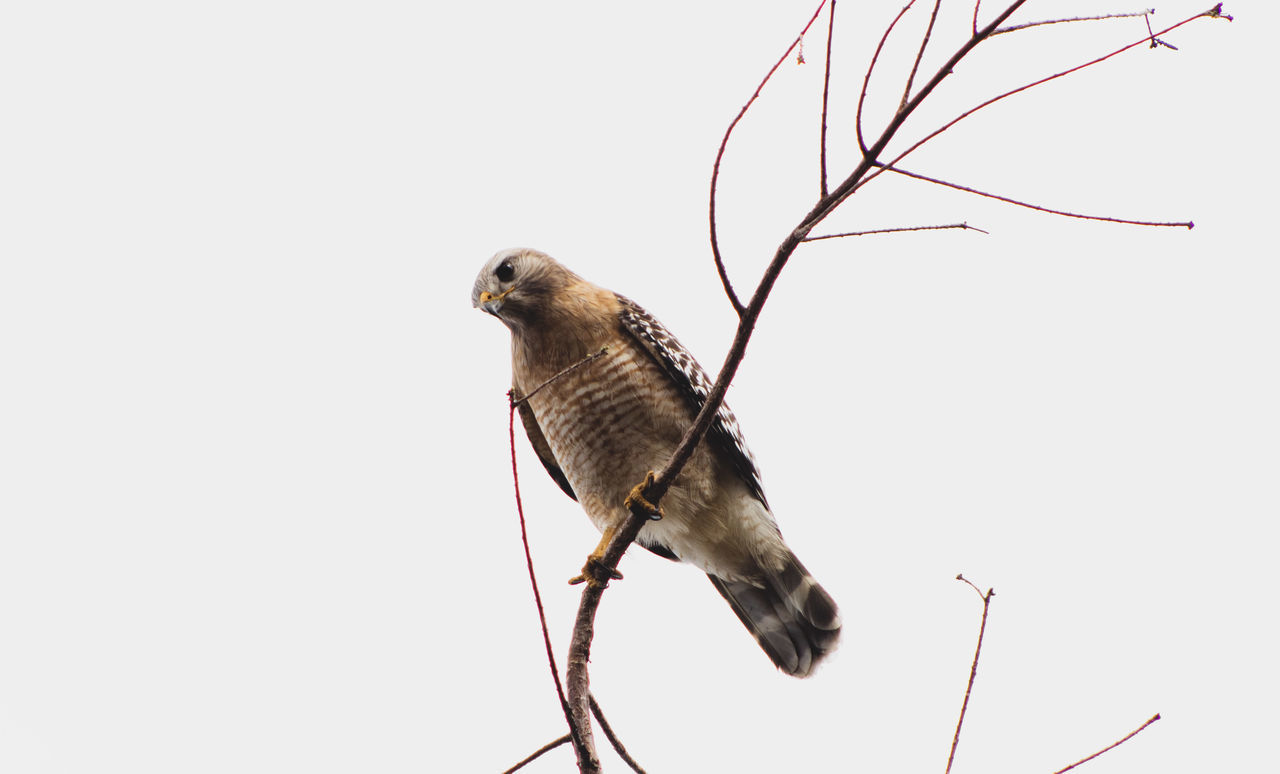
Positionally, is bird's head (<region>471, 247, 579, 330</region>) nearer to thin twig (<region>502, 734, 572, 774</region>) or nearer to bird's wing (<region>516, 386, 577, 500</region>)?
bird's wing (<region>516, 386, 577, 500</region>)

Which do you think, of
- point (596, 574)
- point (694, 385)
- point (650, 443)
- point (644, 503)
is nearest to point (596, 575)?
point (596, 574)

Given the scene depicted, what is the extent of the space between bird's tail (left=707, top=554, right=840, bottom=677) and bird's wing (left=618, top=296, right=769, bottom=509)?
0.42 meters

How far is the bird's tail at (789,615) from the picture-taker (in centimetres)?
528

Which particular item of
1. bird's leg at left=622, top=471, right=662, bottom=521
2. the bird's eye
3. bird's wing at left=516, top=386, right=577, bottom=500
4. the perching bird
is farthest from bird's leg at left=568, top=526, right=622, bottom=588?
the bird's eye

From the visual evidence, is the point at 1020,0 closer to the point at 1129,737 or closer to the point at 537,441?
the point at 1129,737

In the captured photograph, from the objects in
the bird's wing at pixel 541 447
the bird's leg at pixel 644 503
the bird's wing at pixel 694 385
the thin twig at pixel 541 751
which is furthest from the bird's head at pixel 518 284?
the thin twig at pixel 541 751

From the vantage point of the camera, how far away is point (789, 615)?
17.8ft

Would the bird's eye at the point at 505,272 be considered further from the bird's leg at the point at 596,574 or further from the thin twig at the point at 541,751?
the thin twig at the point at 541,751

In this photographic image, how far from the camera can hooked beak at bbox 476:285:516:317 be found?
216 inches

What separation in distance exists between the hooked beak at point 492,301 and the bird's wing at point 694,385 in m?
0.61

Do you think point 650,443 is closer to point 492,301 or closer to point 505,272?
point 492,301

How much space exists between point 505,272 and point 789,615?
2.28 m

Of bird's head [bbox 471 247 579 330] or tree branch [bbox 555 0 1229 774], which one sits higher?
bird's head [bbox 471 247 579 330]

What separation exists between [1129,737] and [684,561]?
3.30 m
